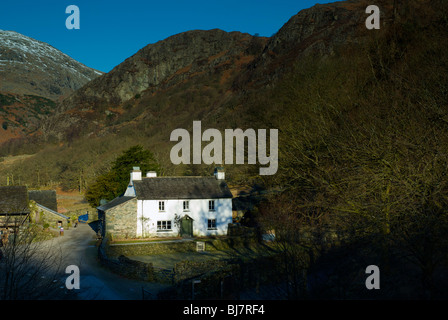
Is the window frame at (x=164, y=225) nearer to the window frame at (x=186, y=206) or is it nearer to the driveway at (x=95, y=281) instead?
the window frame at (x=186, y=206)

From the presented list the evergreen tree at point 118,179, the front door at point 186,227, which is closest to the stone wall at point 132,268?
the front door at point 186,227

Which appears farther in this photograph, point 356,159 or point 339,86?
point 339,86

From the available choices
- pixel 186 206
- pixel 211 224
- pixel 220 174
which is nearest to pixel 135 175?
pixel 186 206

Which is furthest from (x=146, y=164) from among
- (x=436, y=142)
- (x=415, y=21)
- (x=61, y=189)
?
(x=61, y=189)

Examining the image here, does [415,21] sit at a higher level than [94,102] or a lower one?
lower

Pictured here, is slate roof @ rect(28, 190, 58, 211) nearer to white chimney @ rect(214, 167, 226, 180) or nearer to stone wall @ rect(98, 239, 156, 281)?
white chimney @ rect(214, 167, 226, 180)

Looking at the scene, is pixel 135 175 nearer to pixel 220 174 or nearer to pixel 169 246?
pixel 220 174
